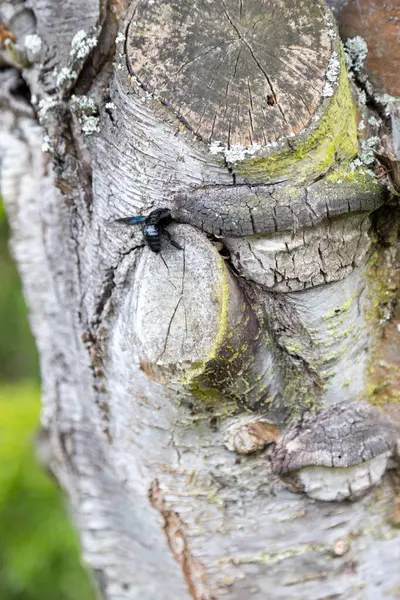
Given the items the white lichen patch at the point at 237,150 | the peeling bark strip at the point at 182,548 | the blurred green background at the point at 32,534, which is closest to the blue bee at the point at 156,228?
the white lichen patch at the point at 237,150

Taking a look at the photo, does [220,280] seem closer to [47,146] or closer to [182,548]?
[47,146]

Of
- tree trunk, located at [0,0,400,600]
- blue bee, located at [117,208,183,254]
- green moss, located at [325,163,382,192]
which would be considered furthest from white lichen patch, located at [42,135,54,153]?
green moss, located at [325,163,382,192]

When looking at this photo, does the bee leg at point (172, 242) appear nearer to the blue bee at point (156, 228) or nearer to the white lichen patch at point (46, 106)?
the blue bee at point (156, 228)

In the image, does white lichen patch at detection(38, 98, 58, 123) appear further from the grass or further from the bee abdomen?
the grass

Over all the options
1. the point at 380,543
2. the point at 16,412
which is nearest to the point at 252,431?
the point at 380,543

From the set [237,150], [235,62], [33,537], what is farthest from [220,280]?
[33,537]

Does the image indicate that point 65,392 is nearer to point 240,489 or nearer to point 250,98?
point 240,489
